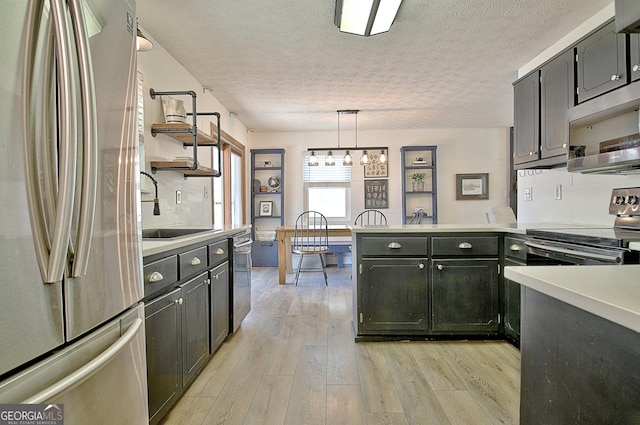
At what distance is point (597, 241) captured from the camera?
1672 mm

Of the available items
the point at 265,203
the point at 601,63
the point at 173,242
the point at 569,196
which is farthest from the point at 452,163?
the point at 173,242

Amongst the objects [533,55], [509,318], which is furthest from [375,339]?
[533,55]

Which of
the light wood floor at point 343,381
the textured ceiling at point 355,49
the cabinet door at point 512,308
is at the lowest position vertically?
the light wood floor at point 343,381

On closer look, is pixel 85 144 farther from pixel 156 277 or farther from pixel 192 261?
pixel 192 261

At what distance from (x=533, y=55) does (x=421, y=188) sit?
9.65 ft

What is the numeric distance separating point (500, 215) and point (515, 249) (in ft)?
10.4

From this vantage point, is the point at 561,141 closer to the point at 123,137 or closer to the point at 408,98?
the point at 408,98

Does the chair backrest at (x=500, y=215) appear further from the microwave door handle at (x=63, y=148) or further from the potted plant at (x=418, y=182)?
the microwave door handle at (x=63, y=148)

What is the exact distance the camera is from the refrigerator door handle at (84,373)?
2.15ft

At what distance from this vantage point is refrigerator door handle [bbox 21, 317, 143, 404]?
2.15 ft

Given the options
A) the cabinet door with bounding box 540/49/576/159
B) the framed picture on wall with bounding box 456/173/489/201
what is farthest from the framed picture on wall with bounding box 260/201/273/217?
the cabinet door with bounding box 540/49/576/159

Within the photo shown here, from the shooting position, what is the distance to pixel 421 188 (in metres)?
5.59

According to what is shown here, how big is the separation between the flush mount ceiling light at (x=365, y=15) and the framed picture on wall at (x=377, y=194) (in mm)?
3559

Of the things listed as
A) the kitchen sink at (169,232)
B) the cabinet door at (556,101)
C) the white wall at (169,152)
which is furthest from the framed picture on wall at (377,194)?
the kitchen sink at (169,232)
